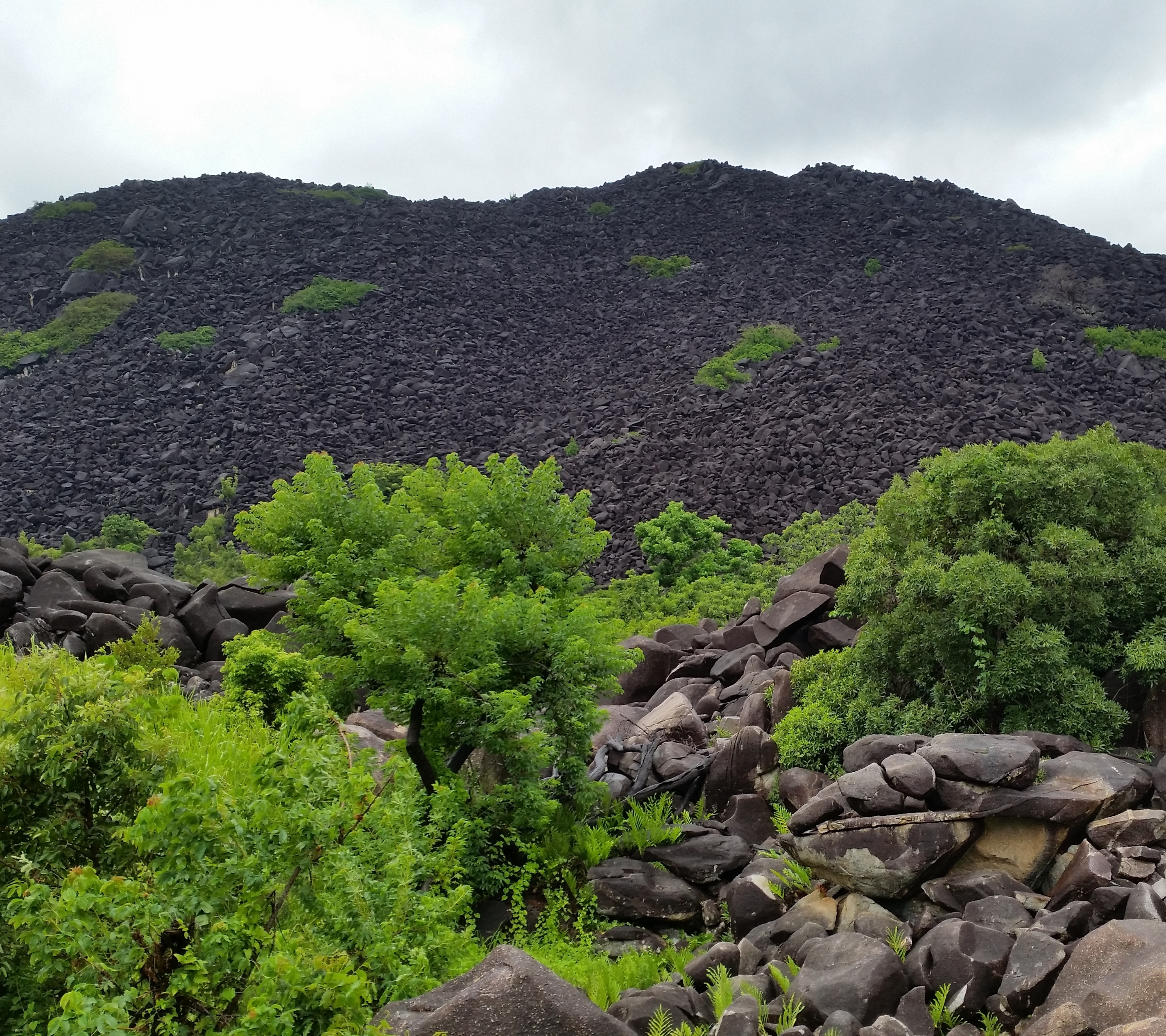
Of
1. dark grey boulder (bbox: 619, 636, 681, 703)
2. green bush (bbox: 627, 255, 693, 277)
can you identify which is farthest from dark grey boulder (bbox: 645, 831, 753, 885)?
green bush (bbox: 627, 255, 693, 277)

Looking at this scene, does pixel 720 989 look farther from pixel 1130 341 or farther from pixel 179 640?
pixel 1130 341

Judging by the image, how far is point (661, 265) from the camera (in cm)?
5431

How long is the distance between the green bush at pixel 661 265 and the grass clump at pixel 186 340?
80.5 feet

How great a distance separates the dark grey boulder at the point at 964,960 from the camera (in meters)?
6.82

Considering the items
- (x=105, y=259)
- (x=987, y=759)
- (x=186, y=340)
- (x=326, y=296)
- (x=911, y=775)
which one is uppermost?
(x=105, y=259)

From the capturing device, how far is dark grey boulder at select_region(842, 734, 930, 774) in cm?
945

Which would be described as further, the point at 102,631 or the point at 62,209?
the point at 62,209

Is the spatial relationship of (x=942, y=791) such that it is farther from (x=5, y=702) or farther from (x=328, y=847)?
(x=5, y=702)

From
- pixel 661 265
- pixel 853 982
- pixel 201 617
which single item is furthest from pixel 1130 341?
pixel 853 982

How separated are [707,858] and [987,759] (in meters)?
3.65

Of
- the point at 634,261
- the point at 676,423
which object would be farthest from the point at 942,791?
the point at 634,261

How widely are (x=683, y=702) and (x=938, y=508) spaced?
5.39 metres

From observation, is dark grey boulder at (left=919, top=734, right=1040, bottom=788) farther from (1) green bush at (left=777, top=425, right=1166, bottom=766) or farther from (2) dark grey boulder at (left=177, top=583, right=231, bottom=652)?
(2) dark grey boulder at (left=177, top=583, right=231, bottom=652)

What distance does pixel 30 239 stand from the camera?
54500 millimetres
